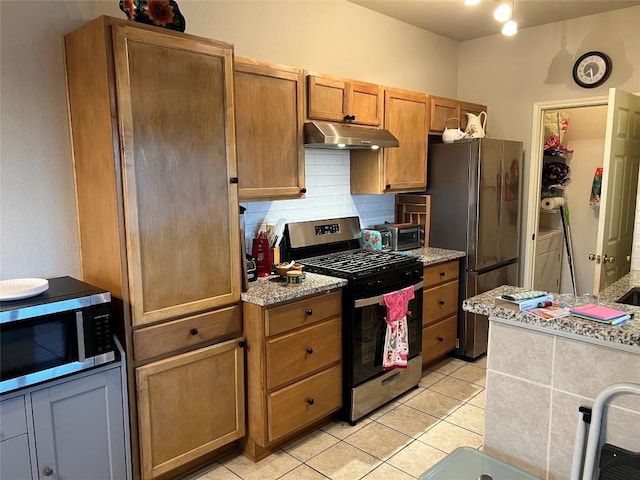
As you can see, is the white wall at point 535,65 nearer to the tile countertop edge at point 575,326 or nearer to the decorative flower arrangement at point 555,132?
the decorative flower arrangement at point 555,132

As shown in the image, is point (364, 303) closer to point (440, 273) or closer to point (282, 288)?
point (282, 288)

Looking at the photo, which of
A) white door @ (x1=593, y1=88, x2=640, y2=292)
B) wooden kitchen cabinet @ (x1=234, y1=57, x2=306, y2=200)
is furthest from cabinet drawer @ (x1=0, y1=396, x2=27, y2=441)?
white door @ (x1=593, y1=88, x2=640, y2=292)

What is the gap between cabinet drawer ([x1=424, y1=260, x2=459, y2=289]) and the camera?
11.4 feet

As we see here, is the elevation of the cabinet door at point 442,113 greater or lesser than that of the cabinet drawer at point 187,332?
greater

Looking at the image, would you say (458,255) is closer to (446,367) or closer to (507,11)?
Result: (446,367)

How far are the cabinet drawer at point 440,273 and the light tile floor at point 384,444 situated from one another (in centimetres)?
76

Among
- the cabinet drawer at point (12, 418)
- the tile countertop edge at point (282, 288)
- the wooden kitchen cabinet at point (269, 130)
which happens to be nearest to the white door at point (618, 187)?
the tile countertop edge at point (282, 288)

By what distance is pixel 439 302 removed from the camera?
3.63 m

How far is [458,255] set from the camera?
368cm

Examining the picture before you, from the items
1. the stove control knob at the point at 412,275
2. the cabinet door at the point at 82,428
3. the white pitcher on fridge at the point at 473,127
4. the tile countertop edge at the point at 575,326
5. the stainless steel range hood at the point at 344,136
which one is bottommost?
the cabinet door at the point at 82,428

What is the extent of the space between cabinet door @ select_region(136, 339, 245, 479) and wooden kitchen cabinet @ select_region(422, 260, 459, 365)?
5.16 feet

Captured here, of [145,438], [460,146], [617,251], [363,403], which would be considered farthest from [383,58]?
[145,438]

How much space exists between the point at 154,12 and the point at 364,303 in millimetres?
1830

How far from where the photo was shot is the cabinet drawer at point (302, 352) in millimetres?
2477
